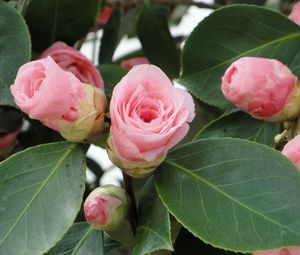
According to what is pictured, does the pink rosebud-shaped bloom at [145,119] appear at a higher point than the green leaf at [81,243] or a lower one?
higher

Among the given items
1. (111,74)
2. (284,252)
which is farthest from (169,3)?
(284,252)

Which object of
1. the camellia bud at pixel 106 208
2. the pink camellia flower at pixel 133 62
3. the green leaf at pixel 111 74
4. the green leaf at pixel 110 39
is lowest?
the pink camellia flower at pixel 133 62

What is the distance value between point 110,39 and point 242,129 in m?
0.43

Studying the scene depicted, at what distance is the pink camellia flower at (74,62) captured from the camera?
1061 millimetres

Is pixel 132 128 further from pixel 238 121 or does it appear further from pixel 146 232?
pixel 238 121

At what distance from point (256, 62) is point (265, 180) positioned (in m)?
0.14

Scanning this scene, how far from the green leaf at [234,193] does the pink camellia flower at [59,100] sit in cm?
10

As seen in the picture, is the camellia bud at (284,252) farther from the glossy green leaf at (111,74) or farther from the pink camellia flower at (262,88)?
the glossy green leaf at (111,74)

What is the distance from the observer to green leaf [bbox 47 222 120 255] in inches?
34.5

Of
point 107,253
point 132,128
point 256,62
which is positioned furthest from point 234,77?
point 107,253

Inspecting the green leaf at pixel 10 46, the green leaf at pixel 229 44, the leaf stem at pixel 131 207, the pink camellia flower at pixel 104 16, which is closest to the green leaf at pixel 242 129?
the green leaf at pixel 229 44

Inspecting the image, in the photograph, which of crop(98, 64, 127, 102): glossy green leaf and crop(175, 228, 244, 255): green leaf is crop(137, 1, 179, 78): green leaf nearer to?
crop(98, 64, 127, 102): glossy green leaf

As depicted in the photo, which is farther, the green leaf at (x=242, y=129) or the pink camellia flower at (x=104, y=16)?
the pink camellia flower at (x=104, y=16)

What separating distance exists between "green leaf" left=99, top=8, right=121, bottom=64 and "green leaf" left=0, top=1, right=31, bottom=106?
353 millimetres
